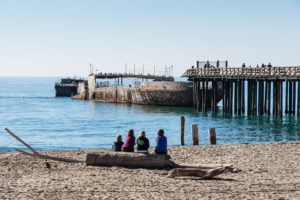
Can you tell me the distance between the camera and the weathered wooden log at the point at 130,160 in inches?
651

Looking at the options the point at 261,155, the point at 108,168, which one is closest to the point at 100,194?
the point at 108,168

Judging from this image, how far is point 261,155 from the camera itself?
2006 centimetres

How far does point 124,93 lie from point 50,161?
61.9 metres

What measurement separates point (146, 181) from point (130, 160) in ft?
7.15

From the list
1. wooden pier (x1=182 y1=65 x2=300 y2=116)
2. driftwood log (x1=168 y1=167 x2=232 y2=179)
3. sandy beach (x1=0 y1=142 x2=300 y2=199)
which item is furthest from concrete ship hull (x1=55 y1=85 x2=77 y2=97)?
driftwood log (x1=168 y1=167 x2=232 y2=179)

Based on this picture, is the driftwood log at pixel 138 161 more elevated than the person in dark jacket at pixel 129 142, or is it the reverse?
the person in dark jacket at pixel 129 142

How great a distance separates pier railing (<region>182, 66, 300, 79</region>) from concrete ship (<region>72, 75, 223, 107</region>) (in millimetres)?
10127

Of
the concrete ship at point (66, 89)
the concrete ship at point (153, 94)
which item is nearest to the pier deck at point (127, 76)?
the concrete ship at point (153, 94)

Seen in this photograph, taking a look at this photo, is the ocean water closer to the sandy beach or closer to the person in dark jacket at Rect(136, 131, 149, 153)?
the sandy beach

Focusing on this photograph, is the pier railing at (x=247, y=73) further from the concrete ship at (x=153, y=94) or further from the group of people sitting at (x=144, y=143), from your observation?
the group of people sitting at (x=144, y=143)

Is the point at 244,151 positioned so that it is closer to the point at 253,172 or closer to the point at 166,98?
the point at 253,172

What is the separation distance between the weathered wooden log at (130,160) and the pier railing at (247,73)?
27.9 meters

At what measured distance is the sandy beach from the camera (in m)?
13.0

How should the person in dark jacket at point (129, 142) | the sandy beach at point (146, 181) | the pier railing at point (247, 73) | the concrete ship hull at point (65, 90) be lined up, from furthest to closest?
the concrete ship hull at point (65, 90), the pier railing at point (247, 73), the person in dark jacket at point (129, 142), the sandy beach at point (146, 181)
